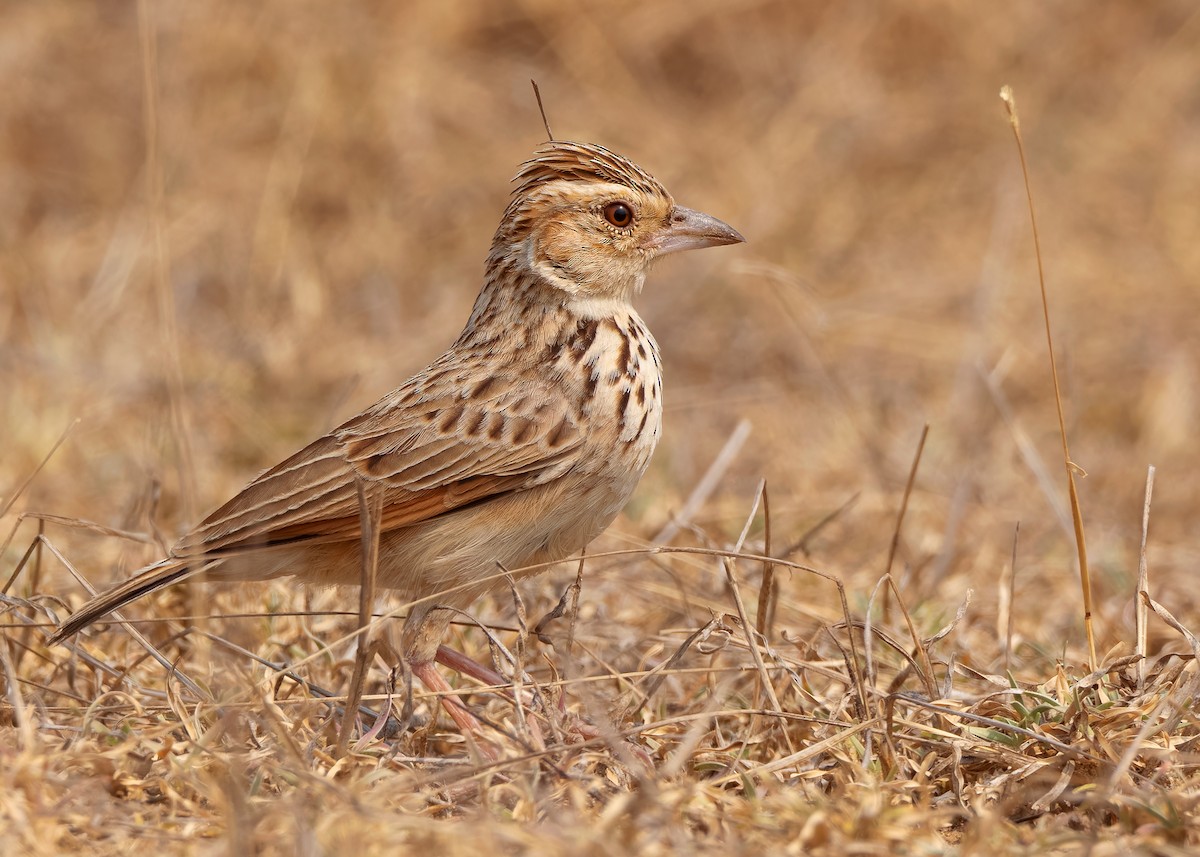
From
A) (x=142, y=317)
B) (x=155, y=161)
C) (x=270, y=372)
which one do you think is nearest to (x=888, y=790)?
(x=155, y=161)

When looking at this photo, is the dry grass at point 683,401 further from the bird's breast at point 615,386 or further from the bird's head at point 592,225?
the bird's head at point 592,225

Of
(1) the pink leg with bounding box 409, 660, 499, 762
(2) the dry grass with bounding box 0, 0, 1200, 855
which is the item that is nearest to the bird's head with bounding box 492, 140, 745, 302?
(2) the dry grass with bounding box 0, 0, 1200, 855

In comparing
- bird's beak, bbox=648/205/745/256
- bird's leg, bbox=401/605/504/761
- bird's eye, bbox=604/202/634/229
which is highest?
bird's eye, bbox=604/202/634/229

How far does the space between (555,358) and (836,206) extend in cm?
644

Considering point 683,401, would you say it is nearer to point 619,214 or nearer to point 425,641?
point 619,214

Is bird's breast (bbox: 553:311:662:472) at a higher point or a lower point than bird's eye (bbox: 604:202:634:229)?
lower

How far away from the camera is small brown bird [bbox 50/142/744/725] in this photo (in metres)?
4.28

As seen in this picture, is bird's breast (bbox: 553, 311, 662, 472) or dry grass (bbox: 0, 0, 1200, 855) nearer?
dry grass (bbox: 0, 0, 1200, 855)

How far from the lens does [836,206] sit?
1061 cm

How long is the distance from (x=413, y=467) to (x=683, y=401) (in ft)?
14.1

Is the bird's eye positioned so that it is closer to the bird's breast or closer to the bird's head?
the bird's head

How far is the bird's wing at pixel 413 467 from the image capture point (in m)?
4.28

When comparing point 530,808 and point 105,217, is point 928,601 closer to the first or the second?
point 530,808

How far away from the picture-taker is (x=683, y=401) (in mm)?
8539
